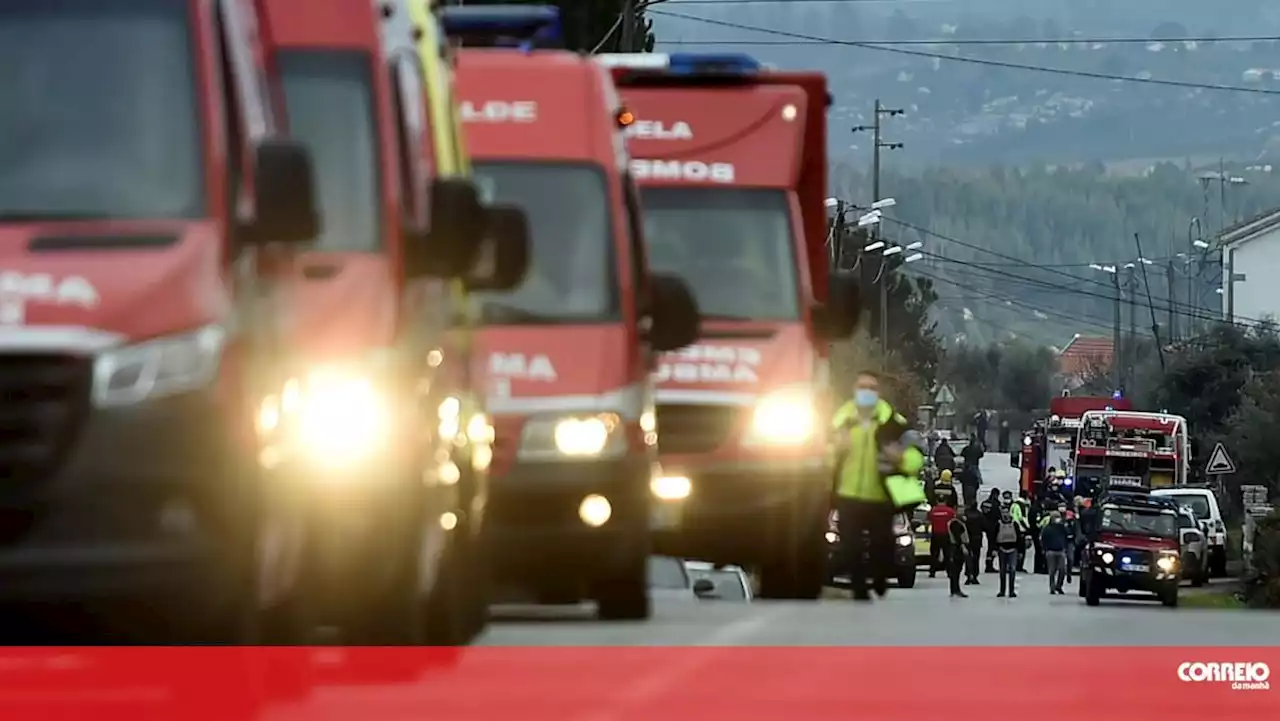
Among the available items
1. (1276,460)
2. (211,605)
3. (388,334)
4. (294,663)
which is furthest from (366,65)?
(1276,460)

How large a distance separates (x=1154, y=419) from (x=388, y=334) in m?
67.3

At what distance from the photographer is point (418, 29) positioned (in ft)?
42.1

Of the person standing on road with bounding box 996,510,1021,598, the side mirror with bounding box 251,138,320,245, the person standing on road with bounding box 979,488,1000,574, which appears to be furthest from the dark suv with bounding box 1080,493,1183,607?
the side mirror with bounding box 251,138,320,245

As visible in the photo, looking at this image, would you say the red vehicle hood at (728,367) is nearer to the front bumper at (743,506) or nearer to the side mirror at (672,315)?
the front bumper at (743,506)

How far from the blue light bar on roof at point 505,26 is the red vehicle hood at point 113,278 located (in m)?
7.94

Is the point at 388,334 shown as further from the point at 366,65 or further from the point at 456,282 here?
the point at 456,282

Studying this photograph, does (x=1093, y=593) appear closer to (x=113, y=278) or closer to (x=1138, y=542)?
(x=1138, y=542)

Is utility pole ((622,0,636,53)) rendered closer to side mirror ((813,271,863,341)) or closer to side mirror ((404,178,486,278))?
side mirror ((813,271,863,341))

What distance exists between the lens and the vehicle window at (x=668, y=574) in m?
18.7

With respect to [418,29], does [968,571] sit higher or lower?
lower

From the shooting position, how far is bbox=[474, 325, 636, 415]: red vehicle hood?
14688 millimetres

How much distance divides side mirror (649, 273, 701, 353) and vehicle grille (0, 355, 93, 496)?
8.10m

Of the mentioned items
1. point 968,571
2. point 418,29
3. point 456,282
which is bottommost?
point 968,571

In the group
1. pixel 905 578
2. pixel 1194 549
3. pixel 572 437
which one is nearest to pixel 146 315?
pixel 572 437
